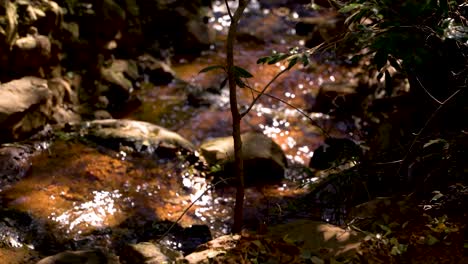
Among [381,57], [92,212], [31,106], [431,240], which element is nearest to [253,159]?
[92,212]

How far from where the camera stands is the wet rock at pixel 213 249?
3447mm

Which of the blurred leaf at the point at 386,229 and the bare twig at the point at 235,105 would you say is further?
A: the blurred leaf at the point at 386,229

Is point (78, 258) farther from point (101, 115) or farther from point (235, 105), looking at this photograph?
point (101, 115)

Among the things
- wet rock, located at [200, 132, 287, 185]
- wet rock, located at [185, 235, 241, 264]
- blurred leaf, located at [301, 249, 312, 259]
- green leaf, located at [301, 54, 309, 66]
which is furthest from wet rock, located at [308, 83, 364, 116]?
green leaf, located at [301, 54, 309, 66]

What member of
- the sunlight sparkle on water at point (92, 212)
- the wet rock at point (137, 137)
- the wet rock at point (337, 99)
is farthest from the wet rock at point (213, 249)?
the wet rock at point (337, 99)

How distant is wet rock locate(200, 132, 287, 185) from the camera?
610 centimetres

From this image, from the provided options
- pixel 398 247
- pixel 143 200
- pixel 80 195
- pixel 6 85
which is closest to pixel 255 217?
pixel 143 200

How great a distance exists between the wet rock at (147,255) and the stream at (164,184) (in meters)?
0.59

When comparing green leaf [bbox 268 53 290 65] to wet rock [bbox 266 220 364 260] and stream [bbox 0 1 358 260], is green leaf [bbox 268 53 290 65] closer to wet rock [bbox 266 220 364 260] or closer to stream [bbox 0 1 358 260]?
stream [bbox 0 1 358 260]

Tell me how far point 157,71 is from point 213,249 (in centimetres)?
555

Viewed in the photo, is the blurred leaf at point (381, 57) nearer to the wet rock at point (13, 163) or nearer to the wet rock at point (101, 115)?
the wet rock at point (13, 163)

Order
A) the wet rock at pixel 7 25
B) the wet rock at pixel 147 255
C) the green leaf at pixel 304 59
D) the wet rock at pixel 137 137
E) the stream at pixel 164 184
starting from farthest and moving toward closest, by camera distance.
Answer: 1. the wet rock at pixel 137 137
2. the wet rock at pixel 7 25
3. the stream at pixel 164 184
4. the wet rock at pixel 147 255
5. the green leaf at pixel 304 59

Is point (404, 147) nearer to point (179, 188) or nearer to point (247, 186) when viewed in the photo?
point (247, 186)

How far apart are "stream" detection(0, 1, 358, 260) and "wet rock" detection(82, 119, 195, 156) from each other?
0.46 ft
